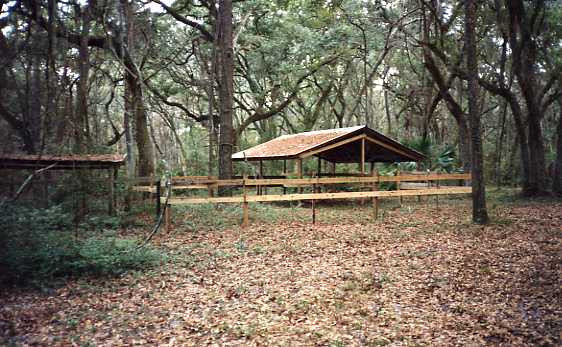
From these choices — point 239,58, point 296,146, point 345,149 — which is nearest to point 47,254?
point 296,146

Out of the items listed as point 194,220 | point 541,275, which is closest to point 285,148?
point 194,220

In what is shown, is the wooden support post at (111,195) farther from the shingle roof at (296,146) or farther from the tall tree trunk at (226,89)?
the shingle roof at (296,146)

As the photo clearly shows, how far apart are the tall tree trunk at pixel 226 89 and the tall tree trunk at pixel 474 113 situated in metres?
7.89

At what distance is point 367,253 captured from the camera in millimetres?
8906

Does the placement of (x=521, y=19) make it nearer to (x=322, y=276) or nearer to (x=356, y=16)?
(x=356, y=16)

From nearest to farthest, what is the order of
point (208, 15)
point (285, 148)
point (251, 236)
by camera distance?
point (251, 236)
point (285, 148)
point (208, 15)

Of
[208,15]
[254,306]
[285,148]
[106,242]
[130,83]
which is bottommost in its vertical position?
[254,306]

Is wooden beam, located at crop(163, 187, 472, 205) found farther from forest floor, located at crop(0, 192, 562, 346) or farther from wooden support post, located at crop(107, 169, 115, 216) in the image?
wooden support post, located at crop(107, 169, 115, 216)

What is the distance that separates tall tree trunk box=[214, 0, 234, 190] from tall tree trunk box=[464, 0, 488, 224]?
311 inches

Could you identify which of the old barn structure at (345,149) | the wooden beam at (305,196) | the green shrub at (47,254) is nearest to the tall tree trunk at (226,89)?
the old barn structure at (345,149)

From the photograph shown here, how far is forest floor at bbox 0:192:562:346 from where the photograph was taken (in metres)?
5.16

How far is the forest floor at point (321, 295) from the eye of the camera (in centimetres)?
516

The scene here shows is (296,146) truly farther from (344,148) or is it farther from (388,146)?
(388,146)

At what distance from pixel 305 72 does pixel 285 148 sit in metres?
7.07
